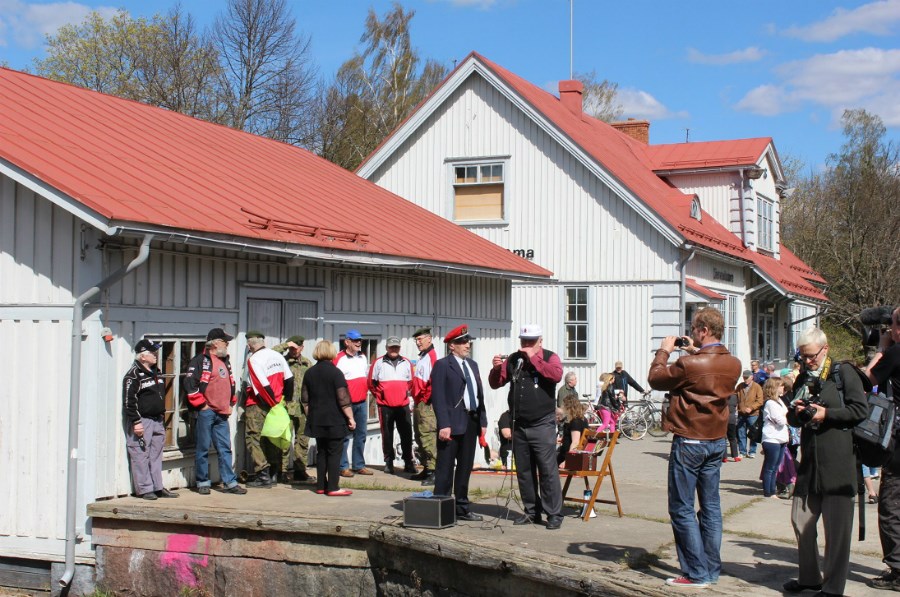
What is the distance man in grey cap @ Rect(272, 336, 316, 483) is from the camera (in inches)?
480

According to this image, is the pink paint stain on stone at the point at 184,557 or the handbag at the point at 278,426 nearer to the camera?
the pink paint stain on stone at the point at 184,557

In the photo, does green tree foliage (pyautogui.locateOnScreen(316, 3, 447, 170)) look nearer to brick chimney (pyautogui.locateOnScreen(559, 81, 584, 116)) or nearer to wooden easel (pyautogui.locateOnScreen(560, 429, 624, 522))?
brick chimney (pyautogui.locateOnScreen(559, 81, 584, 116))

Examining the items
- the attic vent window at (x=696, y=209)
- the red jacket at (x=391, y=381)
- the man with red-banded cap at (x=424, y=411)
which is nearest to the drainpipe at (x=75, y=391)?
the red jacket at (x=391, y=381)

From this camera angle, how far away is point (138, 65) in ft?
121

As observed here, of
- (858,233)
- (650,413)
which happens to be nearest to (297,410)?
(650,413)

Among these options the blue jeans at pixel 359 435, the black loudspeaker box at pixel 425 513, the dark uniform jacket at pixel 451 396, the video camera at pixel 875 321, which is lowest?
the black loudspeaker box at pixel 425 513

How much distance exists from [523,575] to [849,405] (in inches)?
108

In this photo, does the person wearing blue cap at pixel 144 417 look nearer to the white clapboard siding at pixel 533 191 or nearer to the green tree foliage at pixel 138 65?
the white clapboard siding at pixel 533 191

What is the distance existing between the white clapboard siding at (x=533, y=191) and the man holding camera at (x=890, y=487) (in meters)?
14.3

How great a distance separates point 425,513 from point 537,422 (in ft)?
4.35

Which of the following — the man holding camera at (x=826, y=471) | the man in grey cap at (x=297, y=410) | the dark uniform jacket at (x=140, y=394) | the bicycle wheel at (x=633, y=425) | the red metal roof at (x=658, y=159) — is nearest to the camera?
the man holding camera at (x=826, y=471)

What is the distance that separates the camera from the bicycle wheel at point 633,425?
2153 cm

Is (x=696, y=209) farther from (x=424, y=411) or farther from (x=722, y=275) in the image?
(x=424, y=411)

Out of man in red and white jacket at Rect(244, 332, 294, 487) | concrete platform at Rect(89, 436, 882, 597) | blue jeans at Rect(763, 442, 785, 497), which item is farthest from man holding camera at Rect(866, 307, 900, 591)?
man in red and white jacket at Rect(244, 332, 294, 487)
